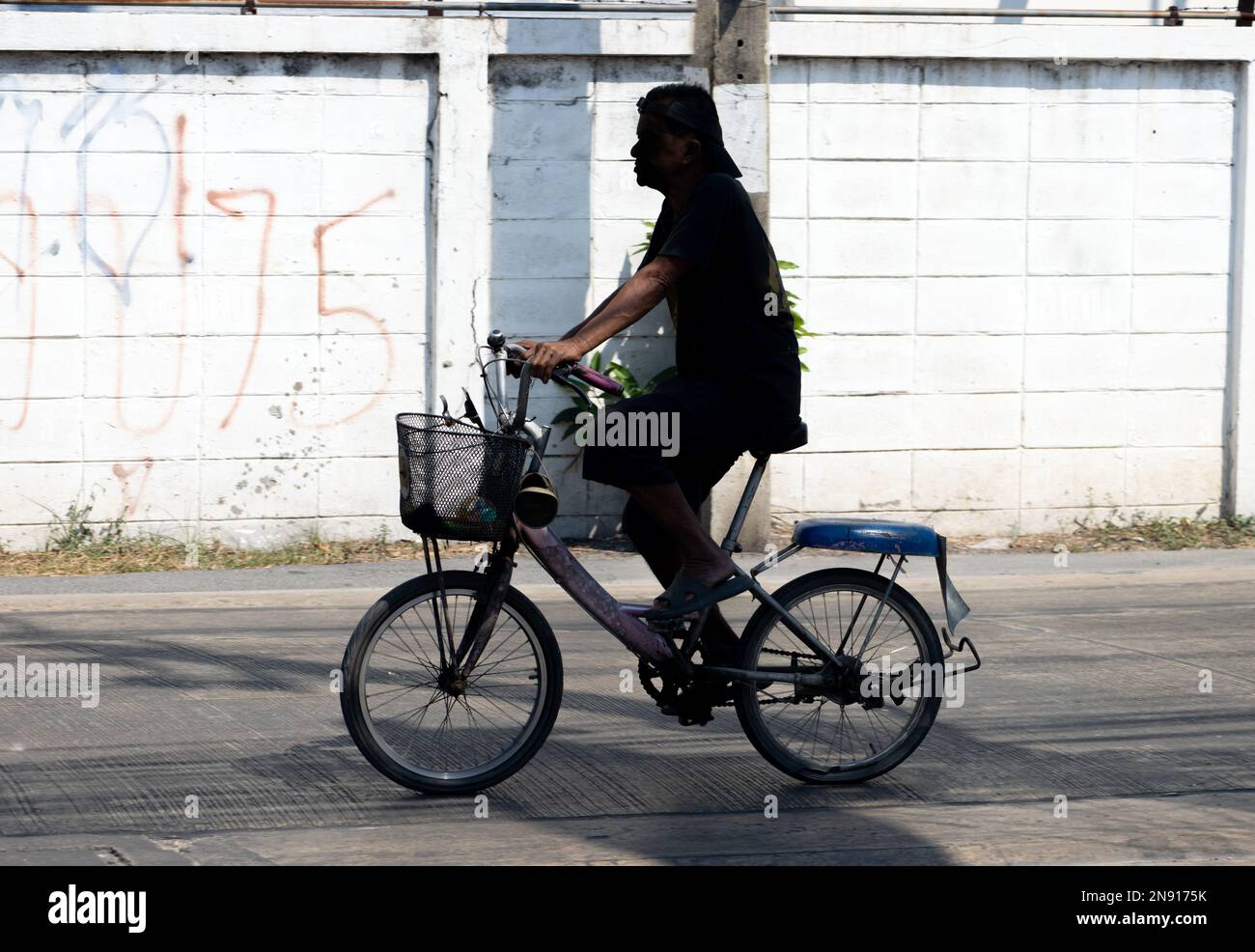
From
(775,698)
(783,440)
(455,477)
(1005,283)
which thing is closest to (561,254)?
(1005,283)

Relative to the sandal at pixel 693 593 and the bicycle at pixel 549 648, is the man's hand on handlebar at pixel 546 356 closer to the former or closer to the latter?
the bicycle at pixel 549 648

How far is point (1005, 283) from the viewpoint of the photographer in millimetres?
10133

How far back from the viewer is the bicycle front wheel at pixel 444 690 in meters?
4.82

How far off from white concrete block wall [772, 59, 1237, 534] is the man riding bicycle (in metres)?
4.82

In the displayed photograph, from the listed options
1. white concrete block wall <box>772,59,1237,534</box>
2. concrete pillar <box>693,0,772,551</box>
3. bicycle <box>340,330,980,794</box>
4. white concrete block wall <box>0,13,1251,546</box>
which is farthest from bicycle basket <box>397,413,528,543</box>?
white concrete block wall <box>772,59,1237,534</box>

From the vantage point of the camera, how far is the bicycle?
4.79m

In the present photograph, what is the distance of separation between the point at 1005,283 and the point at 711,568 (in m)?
5.72

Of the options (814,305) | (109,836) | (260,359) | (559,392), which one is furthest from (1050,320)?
(109,836)

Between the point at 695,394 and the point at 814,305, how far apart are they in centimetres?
516
